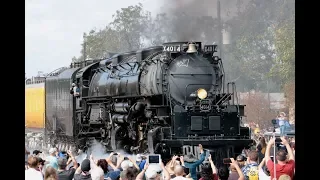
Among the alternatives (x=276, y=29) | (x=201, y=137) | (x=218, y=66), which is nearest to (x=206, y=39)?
(x=276, y=29)

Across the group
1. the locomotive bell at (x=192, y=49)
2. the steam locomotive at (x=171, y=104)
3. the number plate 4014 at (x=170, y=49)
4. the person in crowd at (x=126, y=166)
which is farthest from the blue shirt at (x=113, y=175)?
the locomotive bell at (x=192, y=49)

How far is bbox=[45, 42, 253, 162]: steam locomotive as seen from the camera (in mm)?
13320

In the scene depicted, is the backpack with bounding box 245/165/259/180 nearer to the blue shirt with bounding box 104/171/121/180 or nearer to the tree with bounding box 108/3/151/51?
the blue shirt with bounding box 104/171/121/180

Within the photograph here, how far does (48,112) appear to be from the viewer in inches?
862

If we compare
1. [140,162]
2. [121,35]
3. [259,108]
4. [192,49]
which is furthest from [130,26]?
[140,162]

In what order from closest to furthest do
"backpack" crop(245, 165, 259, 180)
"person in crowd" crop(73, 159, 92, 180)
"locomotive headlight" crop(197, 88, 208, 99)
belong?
"person in crowd" crop(73, 159, 92, 180), "backpack" crop(245, 165, 259, 180), "locomotive headlight" crop(197, 88, 208, 99)

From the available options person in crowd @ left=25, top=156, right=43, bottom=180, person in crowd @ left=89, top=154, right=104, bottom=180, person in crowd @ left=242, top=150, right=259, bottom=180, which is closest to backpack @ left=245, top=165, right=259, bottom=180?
person in crowd @ left=242, top=150, right=259, bottom=180

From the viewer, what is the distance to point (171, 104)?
13609 millimetres

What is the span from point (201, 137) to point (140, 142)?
1729mm

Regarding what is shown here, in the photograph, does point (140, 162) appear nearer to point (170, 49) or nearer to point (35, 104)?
point (170, 49)
